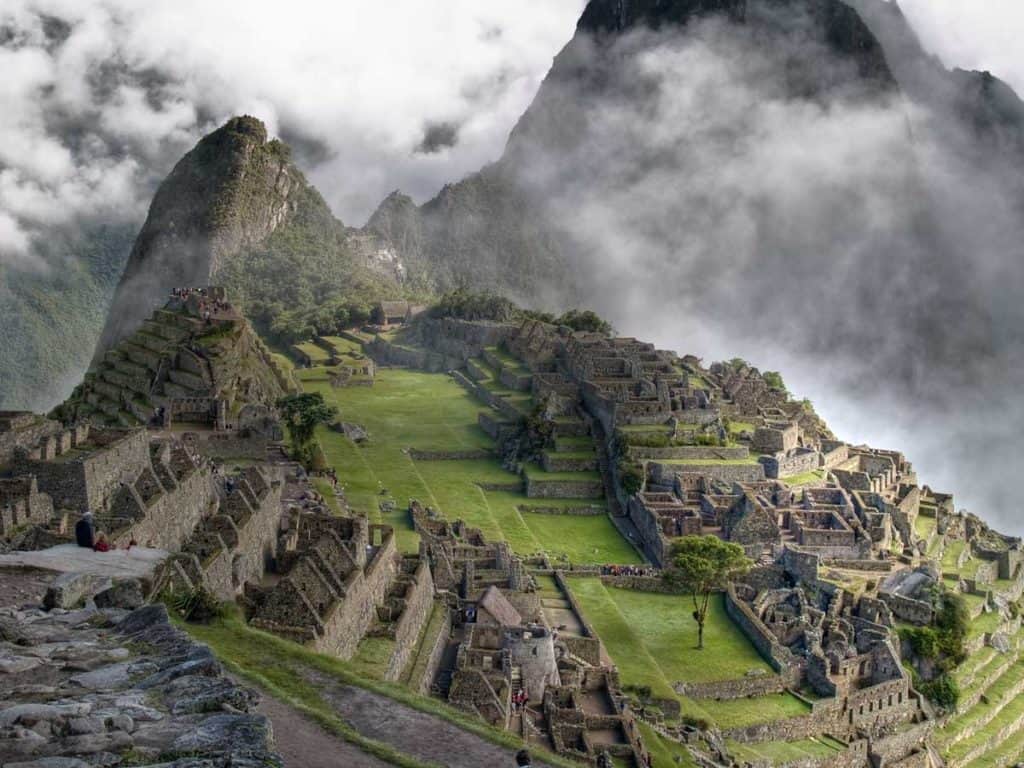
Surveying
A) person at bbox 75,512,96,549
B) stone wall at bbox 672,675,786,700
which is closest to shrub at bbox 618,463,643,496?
stone wall at bbox 672,675,786,700

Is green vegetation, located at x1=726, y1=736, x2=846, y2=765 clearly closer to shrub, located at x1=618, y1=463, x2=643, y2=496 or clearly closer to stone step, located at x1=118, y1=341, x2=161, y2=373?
shrub, located at x1=618, y1=463, x2=643, y2=496

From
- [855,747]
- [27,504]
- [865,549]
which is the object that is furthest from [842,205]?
[27,504]

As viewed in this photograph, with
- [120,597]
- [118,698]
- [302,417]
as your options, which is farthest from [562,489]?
[118,698]

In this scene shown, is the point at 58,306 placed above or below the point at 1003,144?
below

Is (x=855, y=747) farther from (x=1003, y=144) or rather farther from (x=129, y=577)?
(x=1003, y=144)

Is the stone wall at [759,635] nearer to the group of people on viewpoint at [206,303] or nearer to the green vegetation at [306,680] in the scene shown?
the green vegetation at [306,680]

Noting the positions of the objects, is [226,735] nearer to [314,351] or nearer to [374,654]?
[374,654]
